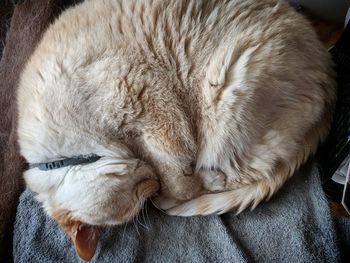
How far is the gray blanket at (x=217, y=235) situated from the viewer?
1323mm

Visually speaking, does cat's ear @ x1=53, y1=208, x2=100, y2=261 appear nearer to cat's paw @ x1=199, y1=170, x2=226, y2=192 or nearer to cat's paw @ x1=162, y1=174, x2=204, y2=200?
cat's paw @ x1=162, y1=174, x2=204, y2=200

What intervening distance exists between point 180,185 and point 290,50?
2.16 ft

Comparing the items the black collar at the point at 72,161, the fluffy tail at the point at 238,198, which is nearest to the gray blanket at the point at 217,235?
the fluffy tail at the point at 238,198

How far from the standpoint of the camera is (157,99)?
1244mm

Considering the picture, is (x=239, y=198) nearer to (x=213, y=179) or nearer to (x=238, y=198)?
(x=238, y=198)

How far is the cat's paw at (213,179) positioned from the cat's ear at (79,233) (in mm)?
490

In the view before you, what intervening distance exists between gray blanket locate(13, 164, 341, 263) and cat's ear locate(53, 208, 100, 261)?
9 cm

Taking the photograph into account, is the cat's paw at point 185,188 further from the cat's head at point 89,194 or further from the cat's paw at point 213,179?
the cat's head at point 89,194

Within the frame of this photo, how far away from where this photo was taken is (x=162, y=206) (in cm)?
147

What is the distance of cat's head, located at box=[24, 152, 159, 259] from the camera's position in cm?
127

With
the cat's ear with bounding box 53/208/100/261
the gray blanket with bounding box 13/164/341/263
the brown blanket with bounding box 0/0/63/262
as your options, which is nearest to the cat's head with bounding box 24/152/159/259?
the cat's ear with bounding box 53/208/100/261

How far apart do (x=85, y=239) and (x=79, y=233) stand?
4 centimetres

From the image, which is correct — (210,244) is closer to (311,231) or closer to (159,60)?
(311,231)

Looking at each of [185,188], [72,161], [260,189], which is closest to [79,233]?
[72,161]
